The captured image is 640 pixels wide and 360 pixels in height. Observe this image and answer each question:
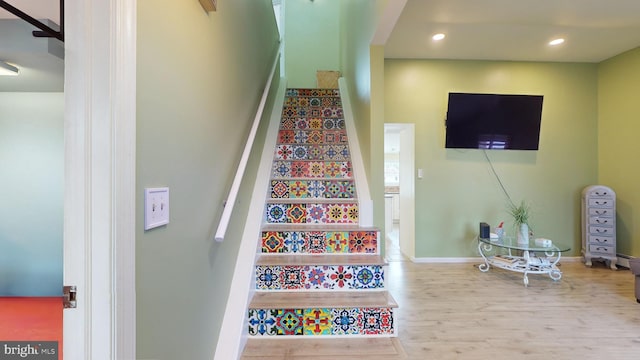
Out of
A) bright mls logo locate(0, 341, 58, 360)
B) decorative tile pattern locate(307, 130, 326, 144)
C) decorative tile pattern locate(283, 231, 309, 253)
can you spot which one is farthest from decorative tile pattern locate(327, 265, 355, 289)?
decorative tile pattern locate(307, 130, 326, 144)

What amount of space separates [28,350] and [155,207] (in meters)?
0.56

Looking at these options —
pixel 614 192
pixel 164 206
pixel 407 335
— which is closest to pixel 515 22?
pixel 614 192

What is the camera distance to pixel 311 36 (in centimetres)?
488

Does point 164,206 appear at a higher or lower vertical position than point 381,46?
lower

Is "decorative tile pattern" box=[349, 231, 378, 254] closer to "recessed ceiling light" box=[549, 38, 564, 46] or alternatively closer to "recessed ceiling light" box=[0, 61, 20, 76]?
"recessed ceiling light" box=[0, 61, 20, 76]

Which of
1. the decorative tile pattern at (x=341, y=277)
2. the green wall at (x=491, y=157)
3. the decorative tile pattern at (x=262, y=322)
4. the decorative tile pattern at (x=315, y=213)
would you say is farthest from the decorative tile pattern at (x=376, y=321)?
the green wall at (x=491, y=157)

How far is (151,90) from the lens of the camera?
806 mm

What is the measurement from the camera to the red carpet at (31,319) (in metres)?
0.91

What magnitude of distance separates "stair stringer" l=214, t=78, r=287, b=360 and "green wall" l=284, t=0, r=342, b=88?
2.90 meters

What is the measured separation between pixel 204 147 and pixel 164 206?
0.39m

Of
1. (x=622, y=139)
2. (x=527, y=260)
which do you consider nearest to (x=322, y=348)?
(x=527, y=260)

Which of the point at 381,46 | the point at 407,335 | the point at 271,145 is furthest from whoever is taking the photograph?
the point at 271,145

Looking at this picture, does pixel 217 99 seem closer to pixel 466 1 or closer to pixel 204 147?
pixel 204 147

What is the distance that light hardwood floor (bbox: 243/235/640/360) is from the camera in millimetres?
1639
